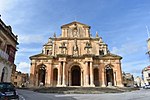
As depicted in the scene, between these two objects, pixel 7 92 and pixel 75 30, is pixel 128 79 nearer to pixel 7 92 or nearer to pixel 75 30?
pixel 75 30

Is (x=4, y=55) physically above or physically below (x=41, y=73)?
above

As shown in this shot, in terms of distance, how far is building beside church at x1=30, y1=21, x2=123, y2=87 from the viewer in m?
35.7

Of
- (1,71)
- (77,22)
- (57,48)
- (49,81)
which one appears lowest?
(49,81)

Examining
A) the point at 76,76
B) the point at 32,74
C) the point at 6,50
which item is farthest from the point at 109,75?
the point at 6,50

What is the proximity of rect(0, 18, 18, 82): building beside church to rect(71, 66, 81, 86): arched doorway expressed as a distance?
58.5 feet

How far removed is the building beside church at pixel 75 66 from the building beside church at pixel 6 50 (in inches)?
469

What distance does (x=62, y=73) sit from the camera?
35625mm

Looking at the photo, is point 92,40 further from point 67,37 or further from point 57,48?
point 57,48

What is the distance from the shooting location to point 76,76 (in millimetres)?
40062

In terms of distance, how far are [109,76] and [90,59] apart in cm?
811

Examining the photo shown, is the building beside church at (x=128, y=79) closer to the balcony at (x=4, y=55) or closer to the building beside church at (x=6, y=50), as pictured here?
the building beside church at (x=6, y=50)

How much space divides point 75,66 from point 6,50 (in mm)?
19171

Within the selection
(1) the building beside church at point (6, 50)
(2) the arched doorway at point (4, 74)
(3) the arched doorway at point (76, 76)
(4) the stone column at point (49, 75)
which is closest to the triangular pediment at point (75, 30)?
(3) the arched doorway at point (76, 76)

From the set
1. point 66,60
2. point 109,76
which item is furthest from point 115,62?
point 66,60
